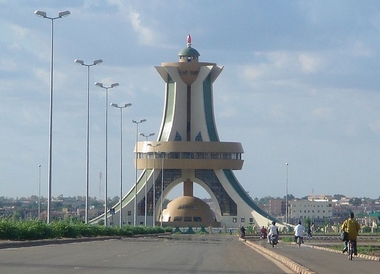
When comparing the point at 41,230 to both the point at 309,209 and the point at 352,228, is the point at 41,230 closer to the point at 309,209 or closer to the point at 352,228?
the point at 352,228

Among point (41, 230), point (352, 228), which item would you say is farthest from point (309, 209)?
point (352, 228)

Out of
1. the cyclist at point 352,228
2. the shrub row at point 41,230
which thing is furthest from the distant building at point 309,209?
the cyclist at point 352,228

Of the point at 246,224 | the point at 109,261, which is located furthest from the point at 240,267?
the point at 246,224

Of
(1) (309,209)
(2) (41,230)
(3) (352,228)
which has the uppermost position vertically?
(1) (309,209)

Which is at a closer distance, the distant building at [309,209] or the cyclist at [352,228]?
the cyclist at [352,228]

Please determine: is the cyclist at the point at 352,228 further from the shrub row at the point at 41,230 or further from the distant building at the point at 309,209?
the distant building at the point at 309,209

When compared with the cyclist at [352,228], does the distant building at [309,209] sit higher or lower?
higher

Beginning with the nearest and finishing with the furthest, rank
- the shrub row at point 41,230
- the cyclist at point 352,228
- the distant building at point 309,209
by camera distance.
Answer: the cyclist at point 352,228
the shrub row at point 41,230
the distant building at point 309,209

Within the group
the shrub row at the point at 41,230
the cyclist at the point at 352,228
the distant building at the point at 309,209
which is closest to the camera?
the cyclist at the point at 352,228

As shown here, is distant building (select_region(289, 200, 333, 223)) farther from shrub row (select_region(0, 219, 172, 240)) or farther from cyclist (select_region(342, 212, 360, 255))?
cyclist (select_region(342, 212, 360, 255))

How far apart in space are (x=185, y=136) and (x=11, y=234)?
63478 mm

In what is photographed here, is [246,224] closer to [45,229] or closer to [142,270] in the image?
[45,229]

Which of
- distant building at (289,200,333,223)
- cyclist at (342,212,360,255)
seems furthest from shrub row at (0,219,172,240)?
distant building at (289,200,333,223)

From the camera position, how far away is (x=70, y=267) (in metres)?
15.8
